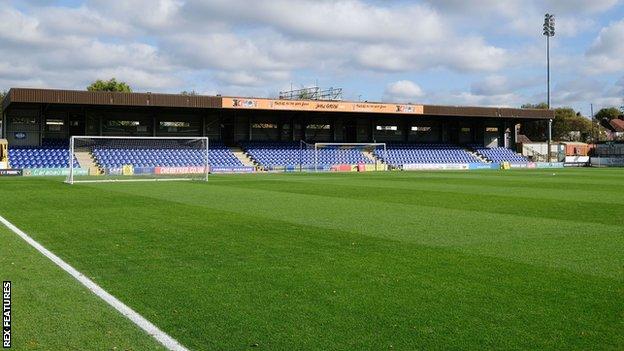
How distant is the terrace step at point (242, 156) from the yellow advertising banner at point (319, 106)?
16.4 feet

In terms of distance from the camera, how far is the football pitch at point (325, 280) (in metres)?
5.63

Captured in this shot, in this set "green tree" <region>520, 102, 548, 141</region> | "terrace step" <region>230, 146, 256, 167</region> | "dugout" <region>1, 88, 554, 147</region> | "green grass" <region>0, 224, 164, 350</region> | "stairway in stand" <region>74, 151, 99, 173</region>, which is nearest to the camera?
"green grass" <region>0, 224, 164, 350</region>

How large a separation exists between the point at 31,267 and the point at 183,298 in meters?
3.29

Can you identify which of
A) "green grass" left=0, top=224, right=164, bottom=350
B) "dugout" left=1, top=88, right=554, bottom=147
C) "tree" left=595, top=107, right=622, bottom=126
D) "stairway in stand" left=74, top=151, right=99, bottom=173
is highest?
"tree" left=595, top=107, right=622, bottom=126

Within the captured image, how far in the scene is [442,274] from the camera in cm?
837

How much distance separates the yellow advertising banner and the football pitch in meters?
39.9

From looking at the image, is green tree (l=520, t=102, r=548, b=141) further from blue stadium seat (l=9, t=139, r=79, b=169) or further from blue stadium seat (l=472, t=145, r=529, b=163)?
blue stadium seat (l=9, t=139, r=79, b=169)

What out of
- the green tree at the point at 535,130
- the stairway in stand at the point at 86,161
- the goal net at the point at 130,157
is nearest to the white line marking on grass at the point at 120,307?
the goal net at the point at 130,157

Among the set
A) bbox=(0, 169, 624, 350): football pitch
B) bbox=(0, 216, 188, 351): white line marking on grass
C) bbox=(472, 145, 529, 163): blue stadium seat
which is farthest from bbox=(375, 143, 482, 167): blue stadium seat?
bbox=(0, 216, 188, 351): white line marking on grass

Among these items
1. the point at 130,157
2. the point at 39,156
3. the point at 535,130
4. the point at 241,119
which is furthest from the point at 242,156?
the point at 535,130

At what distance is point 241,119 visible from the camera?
63688 millimetres

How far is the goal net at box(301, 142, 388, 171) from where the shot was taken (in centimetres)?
5828

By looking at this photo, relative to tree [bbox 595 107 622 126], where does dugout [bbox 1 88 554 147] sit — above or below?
below

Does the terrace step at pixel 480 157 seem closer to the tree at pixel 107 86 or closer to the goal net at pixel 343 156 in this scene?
the goal net at pixel 343 156
